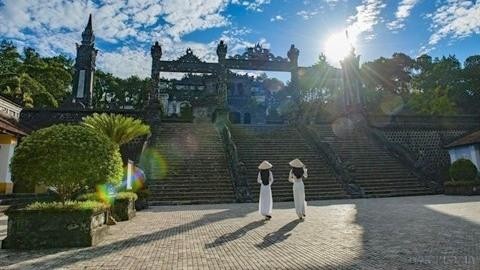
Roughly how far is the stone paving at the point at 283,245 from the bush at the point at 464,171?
783 cm

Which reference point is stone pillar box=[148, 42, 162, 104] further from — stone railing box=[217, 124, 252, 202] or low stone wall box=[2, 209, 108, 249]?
low stone wall box=[2, 209, 108, 249]

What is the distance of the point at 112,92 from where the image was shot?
166 ft

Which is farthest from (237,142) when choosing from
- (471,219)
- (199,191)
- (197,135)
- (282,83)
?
(282,83)

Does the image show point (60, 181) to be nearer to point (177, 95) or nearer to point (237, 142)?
point (237, 142)

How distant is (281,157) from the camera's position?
19688mm

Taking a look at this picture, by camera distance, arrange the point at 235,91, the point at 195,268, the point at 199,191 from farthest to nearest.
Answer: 1. the point at 235,91
2. the point at 199,191
3. the point at 195,268

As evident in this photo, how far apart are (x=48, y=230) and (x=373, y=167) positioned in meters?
16.6

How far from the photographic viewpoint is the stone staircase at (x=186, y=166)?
15.1 meters

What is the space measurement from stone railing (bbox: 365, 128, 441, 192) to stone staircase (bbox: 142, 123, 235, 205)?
1002 centimetres

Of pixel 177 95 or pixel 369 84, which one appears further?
pixel 369 84

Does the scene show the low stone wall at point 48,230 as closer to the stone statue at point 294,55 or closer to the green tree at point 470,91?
the stone statue at point 294,55

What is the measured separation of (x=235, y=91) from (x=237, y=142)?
23685 mm

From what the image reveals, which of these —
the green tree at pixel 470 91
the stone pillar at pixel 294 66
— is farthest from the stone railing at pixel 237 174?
the green tree at pixel 470 91

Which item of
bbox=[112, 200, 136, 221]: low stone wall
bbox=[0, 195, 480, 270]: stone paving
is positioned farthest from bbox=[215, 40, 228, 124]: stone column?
bbox=[0, 195, 480, 270]: stone paving
